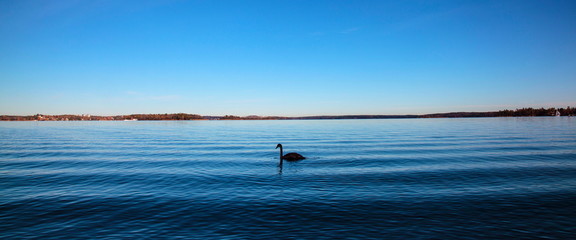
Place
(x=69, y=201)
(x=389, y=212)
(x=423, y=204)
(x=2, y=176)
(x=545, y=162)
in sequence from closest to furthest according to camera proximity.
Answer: (x=389, y=212) → (x=423, y=204) → (x=69, y=201) → (x=2, y=176) → (x=545, y=162)

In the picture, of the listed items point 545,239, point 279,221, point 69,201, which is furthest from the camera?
point 69,201

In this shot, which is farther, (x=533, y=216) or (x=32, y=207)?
→ (x=32, y=207)

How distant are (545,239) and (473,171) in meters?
13.2

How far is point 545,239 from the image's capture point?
10406 millimetres

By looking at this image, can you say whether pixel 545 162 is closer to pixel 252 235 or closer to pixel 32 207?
pixel 252 235

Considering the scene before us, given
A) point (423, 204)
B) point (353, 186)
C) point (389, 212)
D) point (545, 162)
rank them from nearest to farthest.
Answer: point (389, 212), point (423, 204), point (353, 186), point (545, 162)

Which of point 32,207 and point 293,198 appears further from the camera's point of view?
point 293,198

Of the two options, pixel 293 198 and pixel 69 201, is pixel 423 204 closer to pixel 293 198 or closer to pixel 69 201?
pixel 293 198

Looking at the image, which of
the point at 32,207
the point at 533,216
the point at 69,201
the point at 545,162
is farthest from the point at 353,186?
the point at 545,162

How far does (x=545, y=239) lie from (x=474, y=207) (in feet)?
11.5

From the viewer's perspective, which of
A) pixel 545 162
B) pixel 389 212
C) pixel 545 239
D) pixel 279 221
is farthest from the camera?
pixel 545 162

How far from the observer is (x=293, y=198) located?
15617mm

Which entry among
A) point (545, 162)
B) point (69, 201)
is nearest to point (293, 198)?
point (69, 201)

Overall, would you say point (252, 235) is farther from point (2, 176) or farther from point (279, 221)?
point (2, 176)
